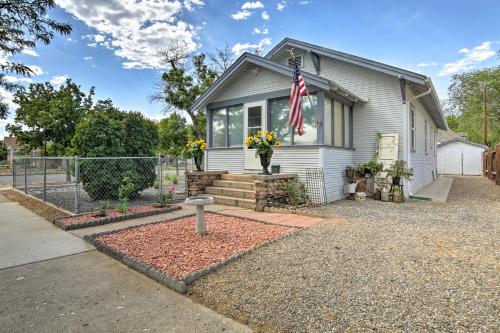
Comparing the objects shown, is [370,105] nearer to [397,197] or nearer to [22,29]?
[397,197]

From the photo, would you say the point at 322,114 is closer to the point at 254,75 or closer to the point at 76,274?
the point at 254,75

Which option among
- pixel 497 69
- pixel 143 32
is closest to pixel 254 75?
pixel 143 32

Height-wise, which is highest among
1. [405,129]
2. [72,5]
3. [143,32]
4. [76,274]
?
[143,32]

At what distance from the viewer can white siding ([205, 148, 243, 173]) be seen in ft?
31.6

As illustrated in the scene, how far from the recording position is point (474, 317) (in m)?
2.28

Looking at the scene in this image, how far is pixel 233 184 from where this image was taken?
8414 mm

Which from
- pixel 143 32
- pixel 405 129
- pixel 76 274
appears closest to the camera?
Answer: pixel 76 274

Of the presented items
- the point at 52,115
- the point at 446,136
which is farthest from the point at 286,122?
the point at 446,136

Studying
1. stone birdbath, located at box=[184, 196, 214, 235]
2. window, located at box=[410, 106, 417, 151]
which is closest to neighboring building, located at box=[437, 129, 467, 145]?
window, located at box=[410, 106, 417, 151]

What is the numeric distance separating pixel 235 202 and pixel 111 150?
3978mm

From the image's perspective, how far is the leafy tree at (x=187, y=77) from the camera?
816 inches

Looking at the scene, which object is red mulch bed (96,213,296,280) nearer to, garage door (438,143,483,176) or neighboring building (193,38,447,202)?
neighboring building (193,38,447,202)

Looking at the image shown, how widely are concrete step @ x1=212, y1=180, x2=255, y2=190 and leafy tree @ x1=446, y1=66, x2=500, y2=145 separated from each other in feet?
89.3

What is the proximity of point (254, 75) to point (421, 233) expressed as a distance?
272 inches
